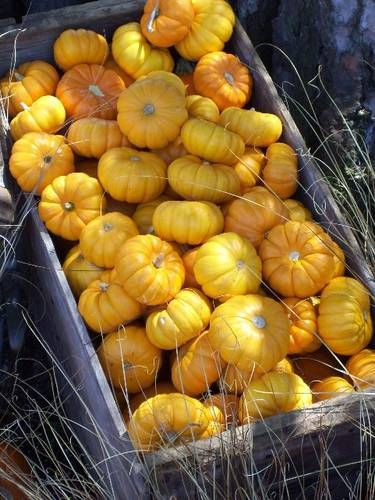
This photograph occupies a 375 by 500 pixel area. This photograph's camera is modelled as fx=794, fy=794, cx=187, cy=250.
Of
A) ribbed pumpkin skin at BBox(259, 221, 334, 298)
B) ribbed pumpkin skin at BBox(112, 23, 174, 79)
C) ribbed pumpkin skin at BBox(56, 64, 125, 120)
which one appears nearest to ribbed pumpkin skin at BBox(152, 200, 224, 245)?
ribbed pumpkin skin at BBox(259, 221, 334, 298)

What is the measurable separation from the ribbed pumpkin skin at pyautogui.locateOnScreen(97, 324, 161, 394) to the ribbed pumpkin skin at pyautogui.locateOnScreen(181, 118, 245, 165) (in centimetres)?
80

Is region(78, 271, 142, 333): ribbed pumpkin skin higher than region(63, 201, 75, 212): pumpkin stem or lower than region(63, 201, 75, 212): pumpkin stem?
lower

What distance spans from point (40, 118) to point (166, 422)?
153 centimetres

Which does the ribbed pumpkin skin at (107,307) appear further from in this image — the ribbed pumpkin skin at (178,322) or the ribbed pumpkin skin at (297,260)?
the ribbed pumpkin skin at (297,260)

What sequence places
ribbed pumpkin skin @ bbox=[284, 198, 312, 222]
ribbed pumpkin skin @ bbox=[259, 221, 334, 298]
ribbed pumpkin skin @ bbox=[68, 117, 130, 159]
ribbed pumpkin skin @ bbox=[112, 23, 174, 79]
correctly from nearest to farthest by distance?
1. ribbed pumpkin skin @ bbox=[259, 221, 334, 298]
2. ribbed pumpkin skin @ bbox=[284, 198, 312, 222]
3. ribbed pumpkin skin @ bbox=[68, 117, 130, 159]
4. ribbed pumpkin skin @ bbox=[112, 23, 174, 79]

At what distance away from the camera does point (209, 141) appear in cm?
320

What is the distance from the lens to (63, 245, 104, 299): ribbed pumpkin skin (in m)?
3.12

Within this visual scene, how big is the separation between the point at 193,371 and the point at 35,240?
995 millimetres

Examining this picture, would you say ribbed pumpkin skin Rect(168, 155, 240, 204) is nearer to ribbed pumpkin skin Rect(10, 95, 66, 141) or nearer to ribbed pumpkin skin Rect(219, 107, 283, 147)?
ribbed pumpkin skin Rect(219, 107, 283, 147)

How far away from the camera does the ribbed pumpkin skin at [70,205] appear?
320 cm

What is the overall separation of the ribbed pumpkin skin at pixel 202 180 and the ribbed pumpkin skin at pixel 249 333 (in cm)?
51

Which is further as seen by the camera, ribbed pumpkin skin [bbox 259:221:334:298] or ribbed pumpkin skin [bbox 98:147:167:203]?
ribbed pumpkin skin [bbox 98:147:167:203]

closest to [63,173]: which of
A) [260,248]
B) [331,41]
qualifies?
[260,248]

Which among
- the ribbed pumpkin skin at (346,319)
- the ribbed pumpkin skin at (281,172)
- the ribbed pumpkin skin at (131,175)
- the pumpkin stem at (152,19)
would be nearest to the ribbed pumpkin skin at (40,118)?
the ribbed pumpkin skin at (131,175)
